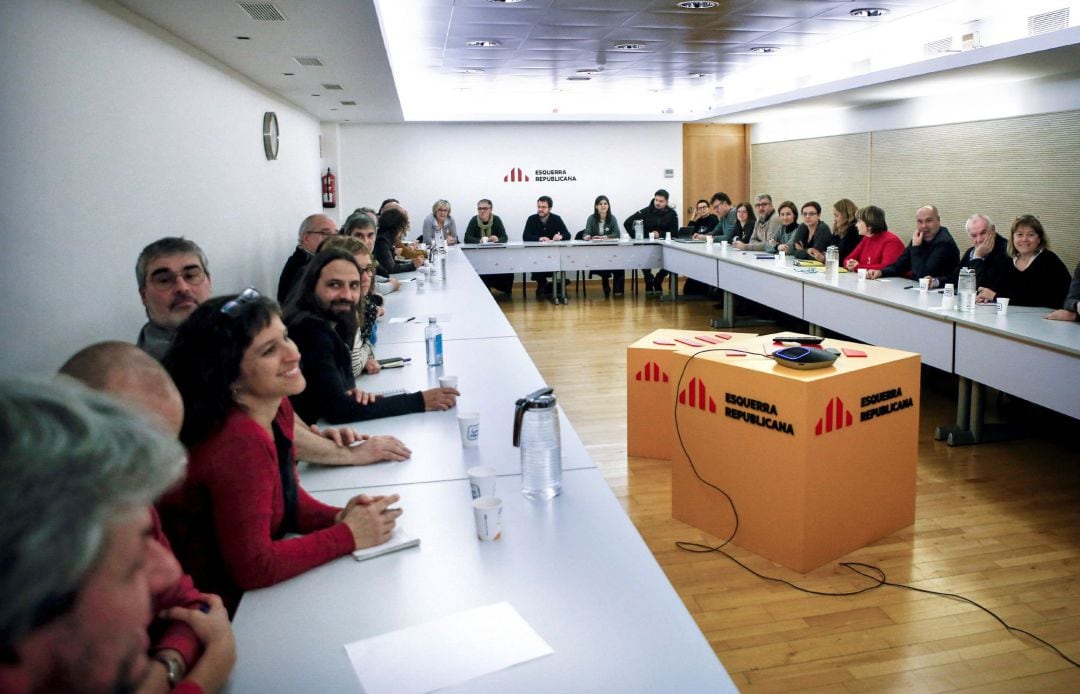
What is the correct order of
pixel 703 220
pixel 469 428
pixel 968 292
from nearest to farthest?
pixel 469 428 → pixel 968 292 → pixel 703 220

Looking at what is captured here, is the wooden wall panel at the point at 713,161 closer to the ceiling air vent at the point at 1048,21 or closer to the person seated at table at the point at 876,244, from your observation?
the person seated at table at the point at 876,244

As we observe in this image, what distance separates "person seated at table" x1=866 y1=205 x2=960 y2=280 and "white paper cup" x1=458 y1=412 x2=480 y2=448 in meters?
4.87

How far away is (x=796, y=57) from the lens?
816 centimetres

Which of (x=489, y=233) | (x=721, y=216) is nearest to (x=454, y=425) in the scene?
(x=721, y=216)

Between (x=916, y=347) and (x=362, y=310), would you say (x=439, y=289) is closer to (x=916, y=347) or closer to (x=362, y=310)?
(x=362, y=310)

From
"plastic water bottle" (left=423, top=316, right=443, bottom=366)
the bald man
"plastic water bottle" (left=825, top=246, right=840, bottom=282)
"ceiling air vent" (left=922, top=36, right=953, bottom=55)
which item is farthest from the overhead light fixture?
the bald man

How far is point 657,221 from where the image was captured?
1167 centimetres

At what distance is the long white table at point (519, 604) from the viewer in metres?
1.34

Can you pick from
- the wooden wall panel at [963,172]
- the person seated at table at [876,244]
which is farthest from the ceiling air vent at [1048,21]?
the person seated at table at [876,244]

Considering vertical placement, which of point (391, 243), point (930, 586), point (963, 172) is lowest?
point (930, 586)

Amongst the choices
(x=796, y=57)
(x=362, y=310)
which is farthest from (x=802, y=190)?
(x=362, y=310)

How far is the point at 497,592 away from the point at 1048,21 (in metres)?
6.59

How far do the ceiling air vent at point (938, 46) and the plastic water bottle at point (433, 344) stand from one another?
5.48m

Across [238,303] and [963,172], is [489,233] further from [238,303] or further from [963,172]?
[238,303]
